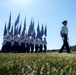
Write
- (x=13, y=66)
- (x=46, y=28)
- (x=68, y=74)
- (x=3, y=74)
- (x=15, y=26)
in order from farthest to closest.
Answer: (x=46, y=28) < (x=15, y=26) < (x=13, y=66) < (x=3, y=74) < (x=68, y=74)

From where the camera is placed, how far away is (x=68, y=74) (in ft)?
13.1

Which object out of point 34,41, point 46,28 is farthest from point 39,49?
point 46,28

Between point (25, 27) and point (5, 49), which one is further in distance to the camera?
point (25, 27)

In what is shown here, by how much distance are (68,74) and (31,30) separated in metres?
48.3

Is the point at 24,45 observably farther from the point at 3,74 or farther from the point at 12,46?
the point at 3,74

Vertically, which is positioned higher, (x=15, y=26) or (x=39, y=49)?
(x=15, y=26)

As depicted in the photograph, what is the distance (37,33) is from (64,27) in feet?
105

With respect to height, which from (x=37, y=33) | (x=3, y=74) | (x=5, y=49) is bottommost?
(x=3, y=74)

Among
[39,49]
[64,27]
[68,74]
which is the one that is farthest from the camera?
[39,49]

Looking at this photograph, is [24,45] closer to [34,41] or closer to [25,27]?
[34,41]

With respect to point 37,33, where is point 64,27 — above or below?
below

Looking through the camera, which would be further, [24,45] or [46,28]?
[46,28]

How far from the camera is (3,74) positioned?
472cm

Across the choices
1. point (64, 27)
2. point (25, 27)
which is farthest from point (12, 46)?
point (25, 27)
